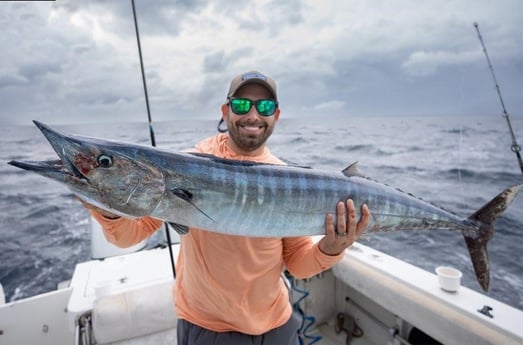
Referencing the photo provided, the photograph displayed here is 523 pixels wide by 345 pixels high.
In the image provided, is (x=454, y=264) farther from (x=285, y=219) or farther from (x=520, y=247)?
(x=285, y=219)

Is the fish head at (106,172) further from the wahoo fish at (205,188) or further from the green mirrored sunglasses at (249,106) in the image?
the green mirrored sunglasses at (249,106)

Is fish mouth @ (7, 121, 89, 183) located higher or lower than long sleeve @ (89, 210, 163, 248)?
higher

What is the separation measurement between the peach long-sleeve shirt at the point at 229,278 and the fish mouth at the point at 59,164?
60 cm

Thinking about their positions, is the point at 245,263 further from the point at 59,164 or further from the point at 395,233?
the point at 395,233

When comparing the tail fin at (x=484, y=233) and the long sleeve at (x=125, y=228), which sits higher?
the long sleeve at (x=125, y=228)

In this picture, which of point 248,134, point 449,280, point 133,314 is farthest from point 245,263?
point 449,280

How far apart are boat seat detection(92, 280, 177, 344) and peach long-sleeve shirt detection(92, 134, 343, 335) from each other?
3.43ft

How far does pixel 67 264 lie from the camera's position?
7.50m

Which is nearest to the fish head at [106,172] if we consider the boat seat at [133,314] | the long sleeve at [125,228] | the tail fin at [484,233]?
the long sleeve at [125,228]

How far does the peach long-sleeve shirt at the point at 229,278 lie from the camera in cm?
200

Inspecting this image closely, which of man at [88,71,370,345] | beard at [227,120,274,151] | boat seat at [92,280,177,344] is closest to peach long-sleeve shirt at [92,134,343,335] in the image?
man at [88,71,370,345]

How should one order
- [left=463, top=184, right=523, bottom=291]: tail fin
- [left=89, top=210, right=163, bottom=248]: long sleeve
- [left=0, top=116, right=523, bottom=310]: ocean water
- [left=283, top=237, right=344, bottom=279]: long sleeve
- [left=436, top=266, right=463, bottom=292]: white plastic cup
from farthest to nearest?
[left=0, top=116, right=523, bottom=310]: ocean water, [left=436, top=266, right=463, bottom=292]: white plastic cup, [left=463, top=184, right=523, bottom=291]: tail fin, [left=283, top=237, right=344, bottom=279]: long sleeve, [left=89, top=210, right=163, bottom=248]: long sleeve

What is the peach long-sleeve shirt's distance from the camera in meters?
2.00

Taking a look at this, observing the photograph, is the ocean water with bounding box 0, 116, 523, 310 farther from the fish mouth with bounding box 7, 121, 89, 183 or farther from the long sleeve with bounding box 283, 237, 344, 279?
the long sleeve with bounding box 283, 237, 344, 279
